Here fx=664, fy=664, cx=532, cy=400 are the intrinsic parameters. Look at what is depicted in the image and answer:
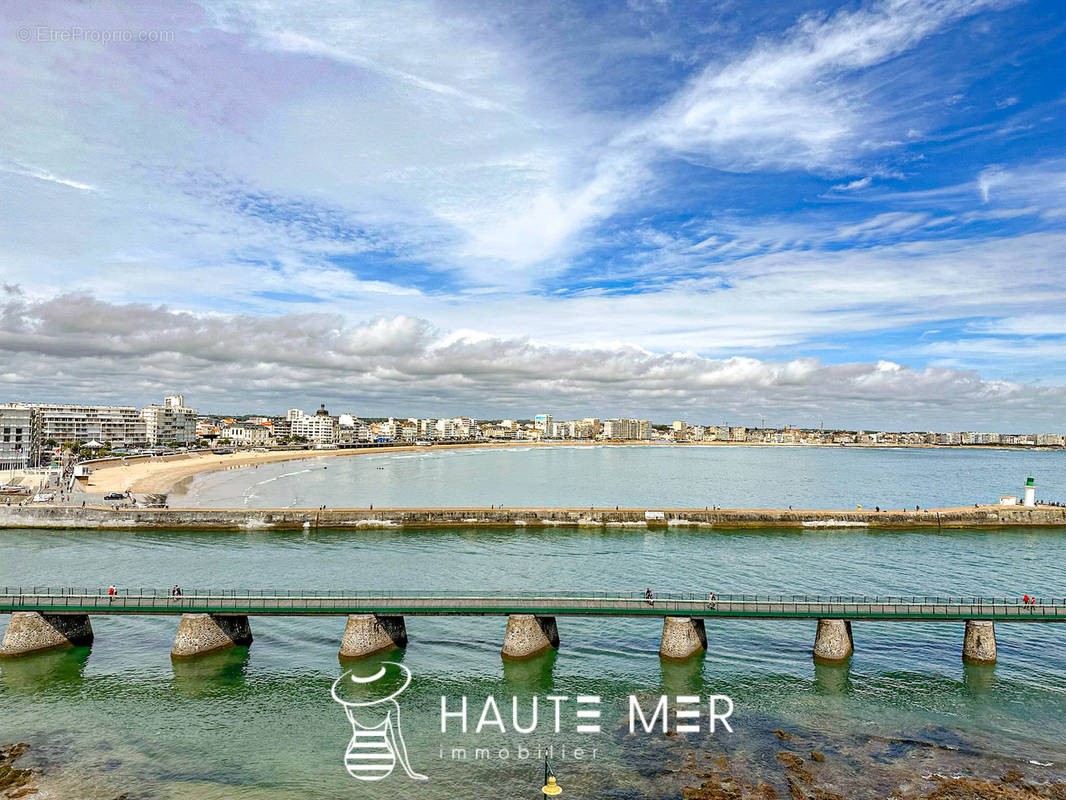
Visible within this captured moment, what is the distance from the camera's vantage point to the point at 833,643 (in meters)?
34.5

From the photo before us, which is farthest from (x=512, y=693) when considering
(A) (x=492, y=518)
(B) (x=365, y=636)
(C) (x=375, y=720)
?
(A) (x=492, y=518)

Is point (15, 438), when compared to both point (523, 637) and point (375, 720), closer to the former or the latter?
point (375, 720)

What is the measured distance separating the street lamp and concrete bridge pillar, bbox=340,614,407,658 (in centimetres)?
1369

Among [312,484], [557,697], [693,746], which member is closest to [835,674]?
[693,746]

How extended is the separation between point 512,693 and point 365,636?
28.0ft

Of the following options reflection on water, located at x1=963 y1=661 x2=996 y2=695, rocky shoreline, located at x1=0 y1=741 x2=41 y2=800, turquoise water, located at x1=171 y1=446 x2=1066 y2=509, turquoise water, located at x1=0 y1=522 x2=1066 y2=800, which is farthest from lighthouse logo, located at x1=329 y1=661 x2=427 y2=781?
turquoise water, located at x1=171 y1=446 x2=1066 y2=509

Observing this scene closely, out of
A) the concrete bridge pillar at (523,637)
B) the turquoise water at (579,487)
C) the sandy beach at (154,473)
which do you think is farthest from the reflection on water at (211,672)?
the sandy beach at (154,473)

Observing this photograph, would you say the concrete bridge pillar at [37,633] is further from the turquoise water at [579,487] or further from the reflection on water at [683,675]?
the turquoise water at [579,487]

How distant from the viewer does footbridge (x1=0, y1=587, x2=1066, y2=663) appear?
34250 mm

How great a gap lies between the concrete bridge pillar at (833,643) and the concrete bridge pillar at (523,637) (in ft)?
47.6

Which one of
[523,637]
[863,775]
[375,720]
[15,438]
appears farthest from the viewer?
[15,438]

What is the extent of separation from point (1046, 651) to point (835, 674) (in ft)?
45.5

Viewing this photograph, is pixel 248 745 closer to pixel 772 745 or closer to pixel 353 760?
pixel 353 760

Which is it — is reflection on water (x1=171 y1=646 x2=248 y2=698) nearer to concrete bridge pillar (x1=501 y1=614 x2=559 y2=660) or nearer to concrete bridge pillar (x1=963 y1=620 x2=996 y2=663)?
concrete bridge pillar (x1=501 y1=614 x2=559 y2=660)
